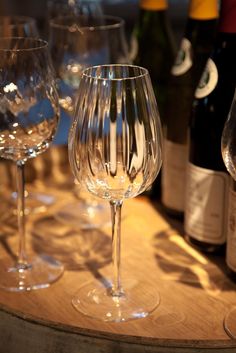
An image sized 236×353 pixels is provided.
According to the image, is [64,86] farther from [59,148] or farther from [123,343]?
[123,343]

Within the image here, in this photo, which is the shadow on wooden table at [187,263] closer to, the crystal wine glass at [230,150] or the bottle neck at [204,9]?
the crystal wine glass at [230,150]

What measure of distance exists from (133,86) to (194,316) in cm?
22

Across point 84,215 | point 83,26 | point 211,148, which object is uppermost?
point 83,26

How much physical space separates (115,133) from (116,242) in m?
0.13

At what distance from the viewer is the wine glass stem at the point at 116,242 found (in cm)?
67

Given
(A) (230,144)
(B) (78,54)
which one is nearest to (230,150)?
(A) (230,144)

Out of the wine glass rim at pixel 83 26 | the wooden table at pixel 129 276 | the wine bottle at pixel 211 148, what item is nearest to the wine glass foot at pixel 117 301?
the wooden table at pixel 129 276

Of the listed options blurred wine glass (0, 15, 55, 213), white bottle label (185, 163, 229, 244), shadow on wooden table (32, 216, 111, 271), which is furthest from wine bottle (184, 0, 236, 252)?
blurred wine glass (0, 15, 55, 213)

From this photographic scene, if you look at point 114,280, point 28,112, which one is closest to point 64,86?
point 28,112

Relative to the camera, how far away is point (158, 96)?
106 centimetres

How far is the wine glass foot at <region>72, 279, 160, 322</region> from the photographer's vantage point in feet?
2.22

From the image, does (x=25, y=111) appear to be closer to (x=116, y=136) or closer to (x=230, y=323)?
(x=116, y=136)

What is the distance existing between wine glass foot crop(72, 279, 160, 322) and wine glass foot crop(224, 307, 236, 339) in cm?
7

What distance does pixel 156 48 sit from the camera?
1.07 m
